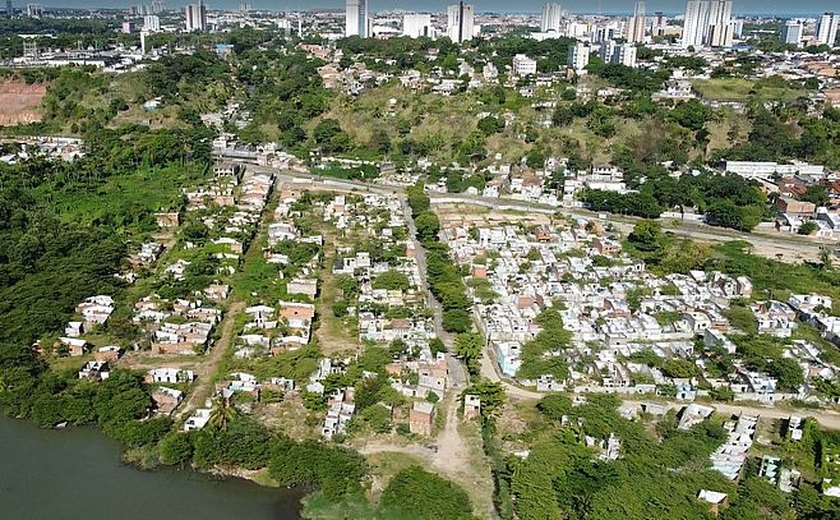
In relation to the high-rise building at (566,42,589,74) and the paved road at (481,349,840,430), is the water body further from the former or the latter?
the high-rise building at (566,42,589,74)

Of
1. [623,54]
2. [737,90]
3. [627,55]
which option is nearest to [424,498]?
[737,90]

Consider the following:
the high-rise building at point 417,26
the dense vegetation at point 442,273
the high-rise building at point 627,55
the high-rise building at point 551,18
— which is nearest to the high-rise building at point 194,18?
the high-rise building at point 417,26

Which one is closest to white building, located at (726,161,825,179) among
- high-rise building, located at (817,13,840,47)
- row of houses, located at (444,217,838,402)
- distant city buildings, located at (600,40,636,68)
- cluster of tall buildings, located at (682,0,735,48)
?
row of houses, located at (444,217,838,402)

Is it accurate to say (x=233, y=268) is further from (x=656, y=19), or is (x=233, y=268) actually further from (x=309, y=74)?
(x=656, y=19)

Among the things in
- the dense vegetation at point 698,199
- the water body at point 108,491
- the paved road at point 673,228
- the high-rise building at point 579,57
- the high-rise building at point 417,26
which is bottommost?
the water body at point 108,491

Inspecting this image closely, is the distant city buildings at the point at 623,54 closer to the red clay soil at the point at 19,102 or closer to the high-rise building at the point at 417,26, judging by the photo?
the high-rise building at the point at 417,26

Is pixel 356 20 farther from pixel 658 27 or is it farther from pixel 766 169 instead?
pixel 766 169
